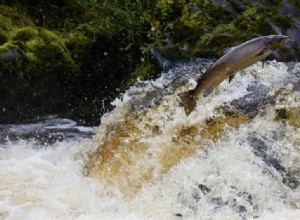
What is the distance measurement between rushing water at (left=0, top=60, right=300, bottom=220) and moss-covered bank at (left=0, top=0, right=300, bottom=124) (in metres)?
0.29

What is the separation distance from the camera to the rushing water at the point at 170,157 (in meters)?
4.33

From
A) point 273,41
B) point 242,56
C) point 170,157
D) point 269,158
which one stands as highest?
point 273,41

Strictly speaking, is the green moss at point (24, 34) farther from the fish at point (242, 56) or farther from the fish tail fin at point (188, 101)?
the fish at point (242, 56)

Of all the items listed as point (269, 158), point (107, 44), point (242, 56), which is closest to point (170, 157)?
point (269, 158)

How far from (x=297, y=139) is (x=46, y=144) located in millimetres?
2684

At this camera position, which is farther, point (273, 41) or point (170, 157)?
point (170, 157)

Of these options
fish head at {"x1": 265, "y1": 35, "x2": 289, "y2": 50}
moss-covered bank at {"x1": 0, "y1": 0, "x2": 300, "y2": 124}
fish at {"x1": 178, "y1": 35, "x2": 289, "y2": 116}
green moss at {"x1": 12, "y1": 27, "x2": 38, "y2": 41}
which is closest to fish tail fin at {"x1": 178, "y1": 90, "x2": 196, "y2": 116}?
fish at {"x1": 178, "y1": 35, "x2": 289, "y2": 116}

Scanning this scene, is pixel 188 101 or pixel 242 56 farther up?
pixel 242 56

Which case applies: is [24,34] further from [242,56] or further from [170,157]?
[242,56]

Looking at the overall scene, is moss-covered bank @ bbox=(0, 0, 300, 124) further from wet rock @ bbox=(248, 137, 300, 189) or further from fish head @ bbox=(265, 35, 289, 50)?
fish head @ bbox=(265, 35, 289, 50)

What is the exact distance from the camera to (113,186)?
4.80 meters

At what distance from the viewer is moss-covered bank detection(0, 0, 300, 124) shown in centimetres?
617

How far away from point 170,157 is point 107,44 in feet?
7.28

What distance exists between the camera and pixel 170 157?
4.98 meters
